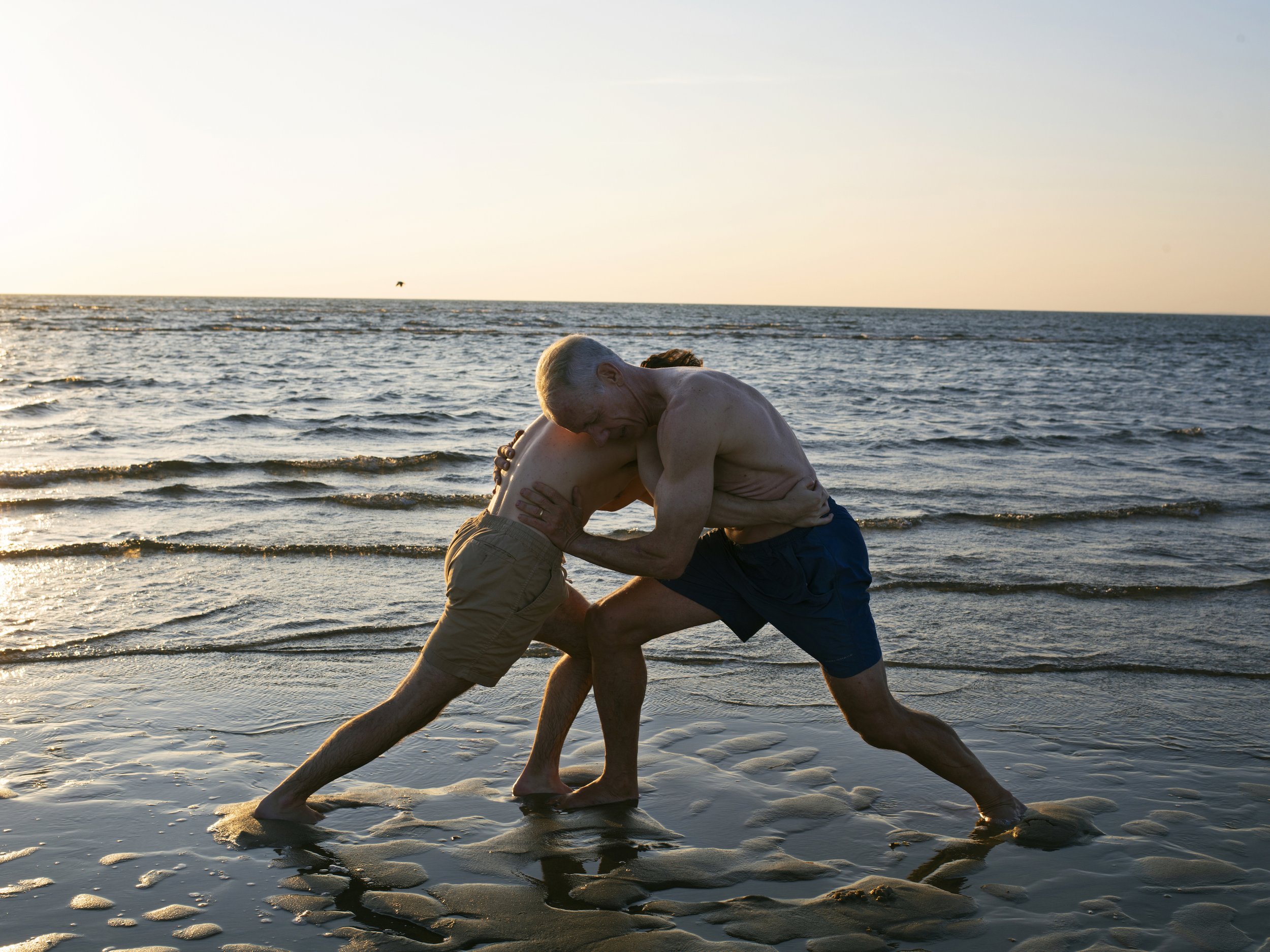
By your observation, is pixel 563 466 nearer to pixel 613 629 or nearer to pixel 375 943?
pixel 613 629

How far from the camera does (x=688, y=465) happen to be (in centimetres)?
318

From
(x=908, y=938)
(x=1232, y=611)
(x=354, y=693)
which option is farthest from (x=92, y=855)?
(x=1232, y=611)

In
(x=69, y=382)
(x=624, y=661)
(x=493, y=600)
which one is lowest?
(x=624, y=661)

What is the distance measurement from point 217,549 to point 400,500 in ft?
7.51

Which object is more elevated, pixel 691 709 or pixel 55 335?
pixel 55 335

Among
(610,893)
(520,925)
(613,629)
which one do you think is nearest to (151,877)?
(520,925)

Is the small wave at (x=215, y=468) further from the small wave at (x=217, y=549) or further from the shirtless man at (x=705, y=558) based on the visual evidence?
the shirtless man at (x=705, y=558)

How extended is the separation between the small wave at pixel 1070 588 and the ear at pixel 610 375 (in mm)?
4317

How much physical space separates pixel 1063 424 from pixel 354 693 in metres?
15.5

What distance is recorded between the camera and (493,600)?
3.33m

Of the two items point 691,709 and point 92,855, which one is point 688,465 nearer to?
point 691,709

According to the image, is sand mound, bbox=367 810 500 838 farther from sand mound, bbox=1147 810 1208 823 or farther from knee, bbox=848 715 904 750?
sand mound, bbox=1147 810 1208 823

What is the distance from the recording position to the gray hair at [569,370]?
10.4 feet

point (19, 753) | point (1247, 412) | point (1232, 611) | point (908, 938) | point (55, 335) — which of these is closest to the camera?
point (908, 938)
